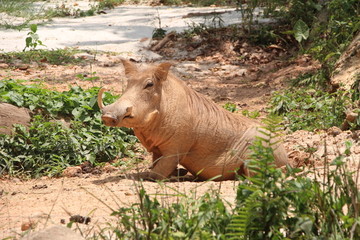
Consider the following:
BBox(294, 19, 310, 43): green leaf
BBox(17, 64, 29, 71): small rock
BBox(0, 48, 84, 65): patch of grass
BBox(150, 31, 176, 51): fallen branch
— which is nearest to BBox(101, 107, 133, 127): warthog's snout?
BBox(17, 64, 29, 71): small rock

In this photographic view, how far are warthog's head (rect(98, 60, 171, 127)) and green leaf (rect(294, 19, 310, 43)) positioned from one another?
614 centimetres

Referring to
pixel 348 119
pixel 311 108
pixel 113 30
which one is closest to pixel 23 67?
pixel 113 30

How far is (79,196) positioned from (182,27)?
33.6 feet

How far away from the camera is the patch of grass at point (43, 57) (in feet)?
38.7

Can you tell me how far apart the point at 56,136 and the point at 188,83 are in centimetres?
427

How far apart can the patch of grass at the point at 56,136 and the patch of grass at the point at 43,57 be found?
3569 millimetres

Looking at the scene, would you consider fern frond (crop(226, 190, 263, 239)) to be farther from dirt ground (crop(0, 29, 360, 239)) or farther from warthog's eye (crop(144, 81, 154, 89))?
warthog's eye (crop(144, 81, 154, 89))

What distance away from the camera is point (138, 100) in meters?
6.00

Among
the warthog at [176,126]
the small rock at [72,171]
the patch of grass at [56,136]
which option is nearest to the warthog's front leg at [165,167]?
the warthog at [176,126]

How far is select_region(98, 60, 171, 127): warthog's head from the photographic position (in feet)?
19.0

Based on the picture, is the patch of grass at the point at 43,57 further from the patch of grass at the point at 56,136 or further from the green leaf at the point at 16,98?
the green leaf at the point at 16,98

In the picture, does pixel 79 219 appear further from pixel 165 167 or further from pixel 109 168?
pixel 109 168

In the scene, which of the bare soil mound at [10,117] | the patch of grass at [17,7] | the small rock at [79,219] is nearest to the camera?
the small rock at [79,219]

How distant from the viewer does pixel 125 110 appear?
5816mm
